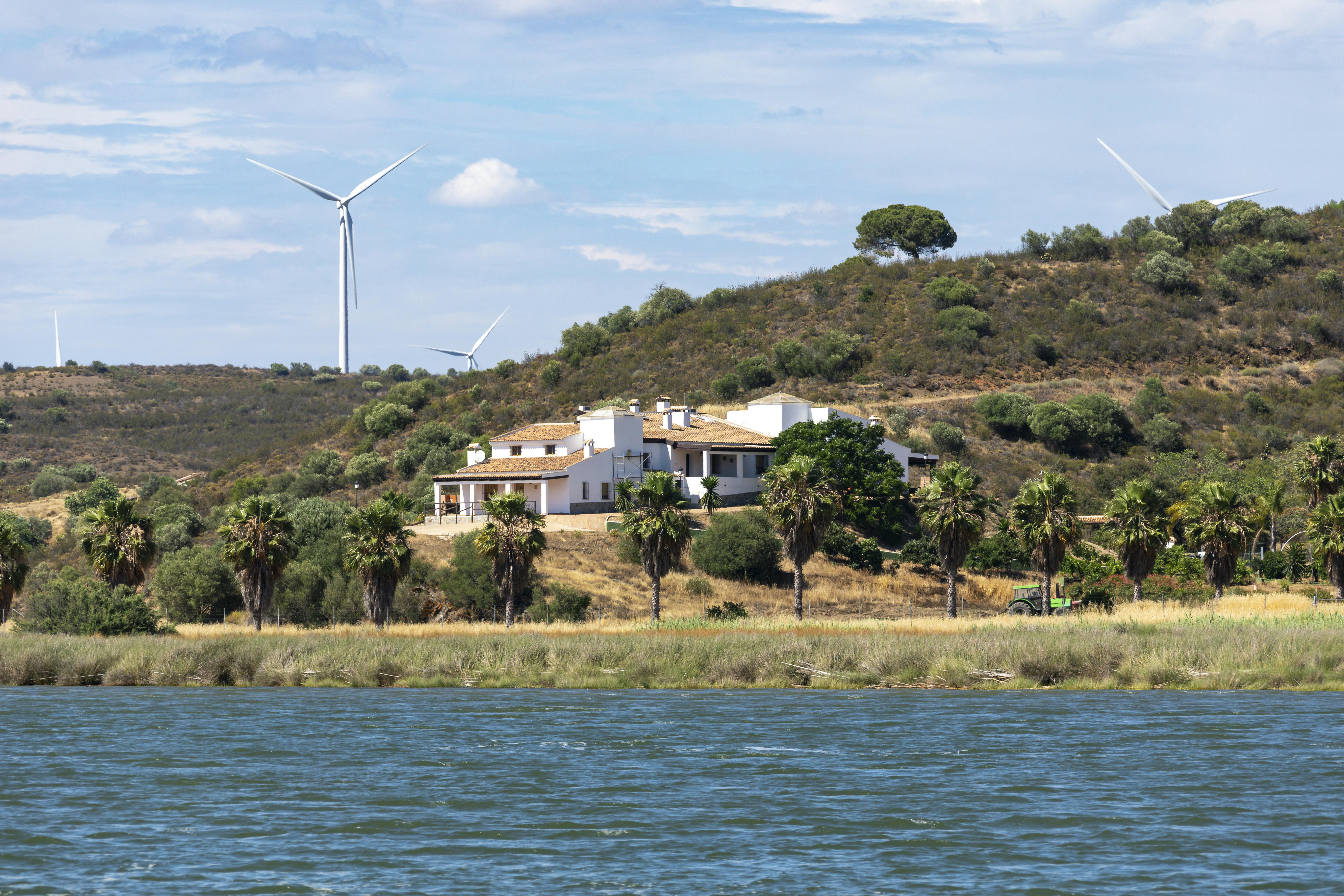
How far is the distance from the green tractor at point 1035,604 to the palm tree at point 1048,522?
0.71 metres

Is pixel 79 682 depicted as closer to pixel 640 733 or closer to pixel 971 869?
pixel 640 733

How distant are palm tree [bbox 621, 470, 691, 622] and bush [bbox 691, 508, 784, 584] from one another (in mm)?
13834

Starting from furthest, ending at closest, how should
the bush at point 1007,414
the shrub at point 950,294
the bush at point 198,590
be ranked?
the shrub at point 950,294
the bush at point 1007,414
the bush at point 198,590

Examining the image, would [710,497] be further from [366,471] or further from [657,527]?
[366,471]

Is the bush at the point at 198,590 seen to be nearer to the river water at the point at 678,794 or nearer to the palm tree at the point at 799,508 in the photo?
the river water at the point at 678,794

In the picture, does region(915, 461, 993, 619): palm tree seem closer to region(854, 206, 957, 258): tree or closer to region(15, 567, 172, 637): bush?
region(15, 567, 172, 637): bush

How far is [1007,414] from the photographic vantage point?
121 m

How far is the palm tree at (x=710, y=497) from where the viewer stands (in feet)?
308

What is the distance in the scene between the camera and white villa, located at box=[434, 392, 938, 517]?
92.9m

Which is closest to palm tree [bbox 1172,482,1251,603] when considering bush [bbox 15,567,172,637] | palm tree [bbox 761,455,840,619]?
palm tree [bbox 761,455,840,619]

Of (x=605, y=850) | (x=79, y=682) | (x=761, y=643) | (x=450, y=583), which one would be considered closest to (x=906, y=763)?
(x=605, y=850)

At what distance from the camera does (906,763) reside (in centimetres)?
3553

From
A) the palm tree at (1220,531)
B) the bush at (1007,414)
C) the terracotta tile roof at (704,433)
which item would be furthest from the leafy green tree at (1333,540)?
the bush at (1007,414)

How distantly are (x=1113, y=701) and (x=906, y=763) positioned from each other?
42.5ft
